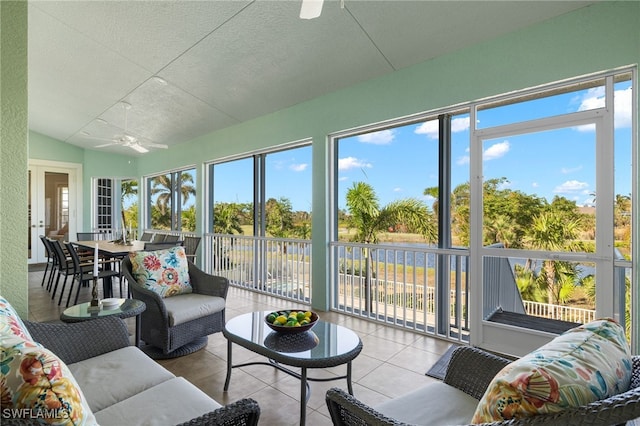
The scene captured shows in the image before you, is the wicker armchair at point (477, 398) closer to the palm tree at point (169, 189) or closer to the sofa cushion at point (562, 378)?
the sofa cushion at point (562, 378)

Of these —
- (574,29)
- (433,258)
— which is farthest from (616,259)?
(574,29)

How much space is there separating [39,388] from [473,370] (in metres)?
1.61

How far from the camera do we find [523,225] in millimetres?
3000

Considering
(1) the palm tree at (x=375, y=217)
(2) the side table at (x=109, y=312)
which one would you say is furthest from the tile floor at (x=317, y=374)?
(1) the palm tree at (x=375, y=217)

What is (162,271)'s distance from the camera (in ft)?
10.00

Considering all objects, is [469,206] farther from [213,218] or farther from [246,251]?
[213,218]

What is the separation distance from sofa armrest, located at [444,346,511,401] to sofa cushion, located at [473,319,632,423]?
514 mm

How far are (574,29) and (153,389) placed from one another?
3723mm

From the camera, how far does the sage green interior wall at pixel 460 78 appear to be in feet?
8.12

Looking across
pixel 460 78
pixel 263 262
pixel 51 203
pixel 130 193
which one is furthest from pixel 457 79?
pixel 51 203

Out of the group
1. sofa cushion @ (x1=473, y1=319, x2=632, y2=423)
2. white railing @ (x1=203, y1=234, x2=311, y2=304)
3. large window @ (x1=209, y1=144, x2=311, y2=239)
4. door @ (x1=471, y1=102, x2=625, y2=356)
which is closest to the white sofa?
sofa cushion @ (x1=473, y1=319, x2=632, y2=423)

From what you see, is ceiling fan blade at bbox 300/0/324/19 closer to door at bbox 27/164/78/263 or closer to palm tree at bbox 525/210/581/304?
palm tree at bbox 525/210/581/304

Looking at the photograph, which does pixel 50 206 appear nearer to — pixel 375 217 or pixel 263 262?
pixel 263 262

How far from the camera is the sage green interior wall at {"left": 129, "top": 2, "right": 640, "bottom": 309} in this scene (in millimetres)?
2474
